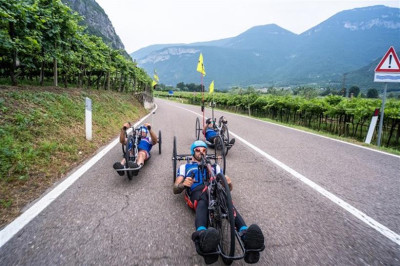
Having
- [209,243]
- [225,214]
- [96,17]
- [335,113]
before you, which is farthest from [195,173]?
[96,17]

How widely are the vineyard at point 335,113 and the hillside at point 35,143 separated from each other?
366 inches

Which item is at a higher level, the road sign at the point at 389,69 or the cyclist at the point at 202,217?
the road sign at the point at 389,69

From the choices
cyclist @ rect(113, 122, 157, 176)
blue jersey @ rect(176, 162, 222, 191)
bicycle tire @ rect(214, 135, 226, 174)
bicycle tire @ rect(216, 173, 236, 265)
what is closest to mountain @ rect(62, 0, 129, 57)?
cyclist @ rect(113, 122, 157, 176)

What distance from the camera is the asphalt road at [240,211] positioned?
2051 mm

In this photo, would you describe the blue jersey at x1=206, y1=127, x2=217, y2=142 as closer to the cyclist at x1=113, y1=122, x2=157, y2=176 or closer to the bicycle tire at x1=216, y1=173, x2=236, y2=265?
the cyclist at x1=113, y1=122, x2=157, y2=176

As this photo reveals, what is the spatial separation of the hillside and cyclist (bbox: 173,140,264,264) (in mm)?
2210

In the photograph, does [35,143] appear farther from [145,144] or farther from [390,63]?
[390,63]

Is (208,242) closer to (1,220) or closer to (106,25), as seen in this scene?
(1,220)

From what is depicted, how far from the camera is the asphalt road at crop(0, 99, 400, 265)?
2.05 m

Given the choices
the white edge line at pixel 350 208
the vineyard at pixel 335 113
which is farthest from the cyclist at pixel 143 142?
the vineyard at pixel 335 113

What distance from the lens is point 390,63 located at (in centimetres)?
700

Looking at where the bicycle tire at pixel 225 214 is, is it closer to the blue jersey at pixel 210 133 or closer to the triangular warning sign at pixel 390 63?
the blue jersey at pixel 210 133

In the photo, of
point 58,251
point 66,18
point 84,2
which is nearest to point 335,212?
point 58,251

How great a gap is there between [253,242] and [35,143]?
4785 millimetres
